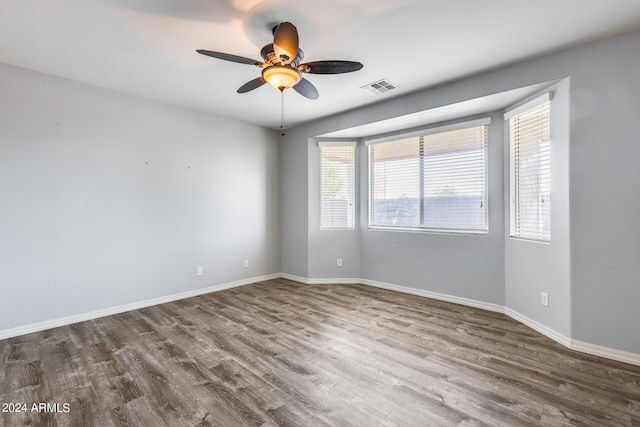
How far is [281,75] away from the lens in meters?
2.21

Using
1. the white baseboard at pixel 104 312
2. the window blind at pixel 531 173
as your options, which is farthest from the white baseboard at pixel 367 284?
the window blind at pixel 531 173

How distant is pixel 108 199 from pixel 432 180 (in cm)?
A: 432

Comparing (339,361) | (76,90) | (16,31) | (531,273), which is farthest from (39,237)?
(531,273)

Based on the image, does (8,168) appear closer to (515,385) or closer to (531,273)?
(515,385)

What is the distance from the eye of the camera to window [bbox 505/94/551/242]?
9.76ft

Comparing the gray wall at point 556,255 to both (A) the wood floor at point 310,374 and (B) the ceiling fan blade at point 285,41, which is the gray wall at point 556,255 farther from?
(B) the ceiling fan blade at point 285,41

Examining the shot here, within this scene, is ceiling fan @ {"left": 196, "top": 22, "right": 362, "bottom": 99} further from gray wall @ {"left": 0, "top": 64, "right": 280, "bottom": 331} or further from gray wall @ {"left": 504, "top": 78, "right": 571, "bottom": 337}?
gray wall @ {"left": 0, "top": 64, "right": 280, "bottom": 331}

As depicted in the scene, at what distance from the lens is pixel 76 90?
3.29m

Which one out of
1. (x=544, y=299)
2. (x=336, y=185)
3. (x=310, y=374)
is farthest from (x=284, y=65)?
(x=544, y=299)

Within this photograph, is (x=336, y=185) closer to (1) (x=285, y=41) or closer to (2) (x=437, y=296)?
(2) (x=437, y=296)

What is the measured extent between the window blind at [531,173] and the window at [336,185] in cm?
236

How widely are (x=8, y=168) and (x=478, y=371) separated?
4.80 meters

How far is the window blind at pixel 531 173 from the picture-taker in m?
2.98

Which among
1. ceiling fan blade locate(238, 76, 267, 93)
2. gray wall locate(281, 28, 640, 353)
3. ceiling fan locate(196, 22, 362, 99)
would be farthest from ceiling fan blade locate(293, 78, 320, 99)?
gray wall locate(281, 28, 640, 353)
